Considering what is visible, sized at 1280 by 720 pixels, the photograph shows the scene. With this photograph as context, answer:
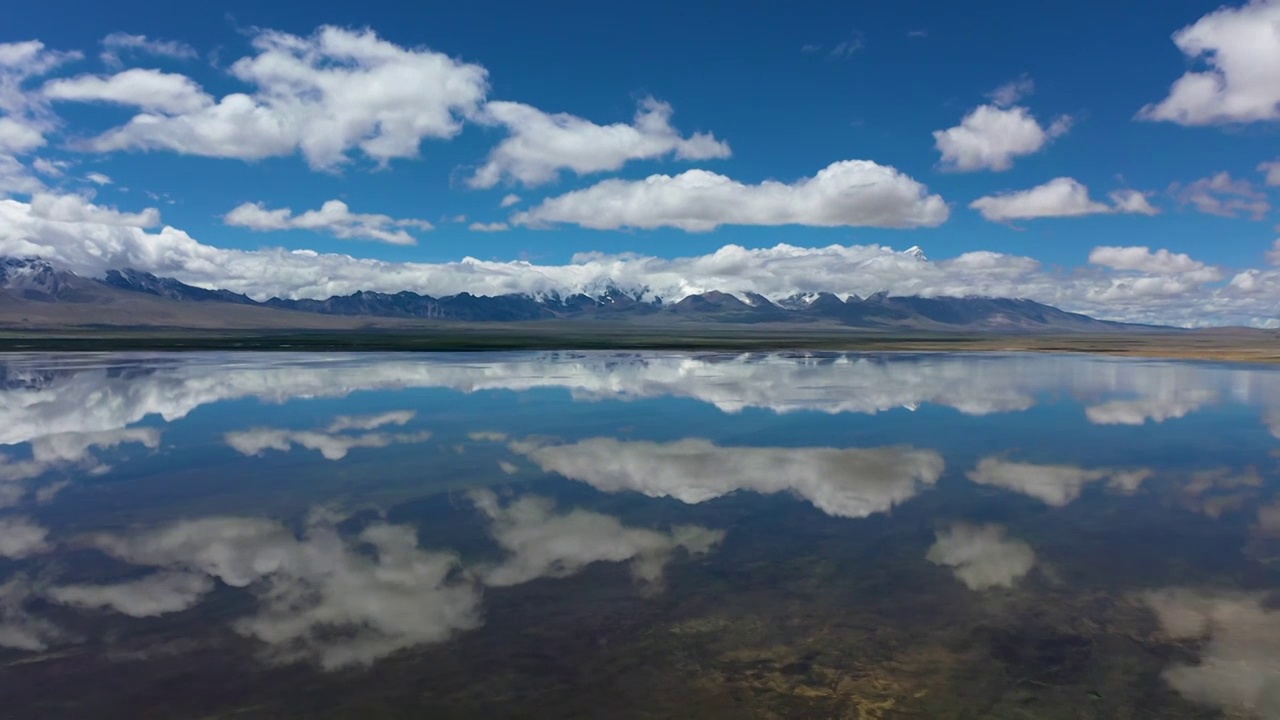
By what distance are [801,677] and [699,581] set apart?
339 cm

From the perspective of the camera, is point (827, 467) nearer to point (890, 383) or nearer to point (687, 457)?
point (687, 457)

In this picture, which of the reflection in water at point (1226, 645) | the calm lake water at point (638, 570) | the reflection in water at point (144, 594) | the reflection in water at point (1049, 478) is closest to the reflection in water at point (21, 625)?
the calm lake water at point (638, 570)

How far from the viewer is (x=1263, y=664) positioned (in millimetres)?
9656

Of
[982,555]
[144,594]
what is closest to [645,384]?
[982,555]

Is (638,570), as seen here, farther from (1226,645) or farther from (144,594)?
(1226,645)

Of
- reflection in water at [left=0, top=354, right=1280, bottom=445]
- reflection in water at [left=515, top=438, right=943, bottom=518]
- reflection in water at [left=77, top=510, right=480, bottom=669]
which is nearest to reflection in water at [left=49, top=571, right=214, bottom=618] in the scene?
reflection in water at [left=77, top=510, right=480, bottom=669]

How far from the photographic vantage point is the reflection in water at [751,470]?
18641 millimetres

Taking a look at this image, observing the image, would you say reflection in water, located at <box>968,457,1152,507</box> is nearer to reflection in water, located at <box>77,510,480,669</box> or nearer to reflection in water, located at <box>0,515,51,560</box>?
reflection in water, located at <box>77,510,480,669</box>

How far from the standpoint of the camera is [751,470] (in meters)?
21.2

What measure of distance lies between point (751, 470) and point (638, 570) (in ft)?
28.6

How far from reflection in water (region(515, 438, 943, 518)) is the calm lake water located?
0.13m

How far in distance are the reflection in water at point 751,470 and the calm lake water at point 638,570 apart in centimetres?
13

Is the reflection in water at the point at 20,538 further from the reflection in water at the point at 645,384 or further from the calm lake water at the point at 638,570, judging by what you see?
the reflection in water at the point at 645,384

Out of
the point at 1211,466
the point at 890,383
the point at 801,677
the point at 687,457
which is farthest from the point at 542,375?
the point at 801,677
